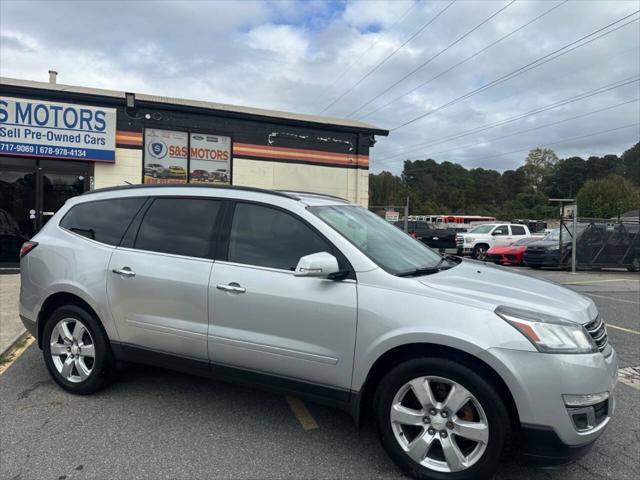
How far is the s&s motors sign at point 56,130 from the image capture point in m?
10.8

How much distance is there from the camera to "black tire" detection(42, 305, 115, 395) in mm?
3943

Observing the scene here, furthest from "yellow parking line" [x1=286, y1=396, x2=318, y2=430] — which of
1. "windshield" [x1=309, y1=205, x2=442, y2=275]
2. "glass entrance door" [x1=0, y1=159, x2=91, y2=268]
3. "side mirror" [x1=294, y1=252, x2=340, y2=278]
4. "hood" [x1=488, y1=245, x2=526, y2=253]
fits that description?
"hood" [x1=488, y1=245, x2=526, y2=253]

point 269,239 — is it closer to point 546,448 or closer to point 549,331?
point 549,331

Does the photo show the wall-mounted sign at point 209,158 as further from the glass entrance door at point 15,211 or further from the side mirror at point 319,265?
the side mirror at point 319,265

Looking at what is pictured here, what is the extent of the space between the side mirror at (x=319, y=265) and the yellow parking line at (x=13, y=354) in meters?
3.58

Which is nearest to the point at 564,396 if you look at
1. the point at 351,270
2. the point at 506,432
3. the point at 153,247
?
the point at 506,432

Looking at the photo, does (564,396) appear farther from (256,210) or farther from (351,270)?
(256,210)

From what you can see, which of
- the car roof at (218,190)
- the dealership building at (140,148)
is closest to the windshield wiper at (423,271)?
the car roof at (218,190)

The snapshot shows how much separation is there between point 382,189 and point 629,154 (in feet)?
189

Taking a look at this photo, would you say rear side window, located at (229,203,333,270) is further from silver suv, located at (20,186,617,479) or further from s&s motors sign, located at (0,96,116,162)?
s&s motors sign, located at (0,96,116,162)

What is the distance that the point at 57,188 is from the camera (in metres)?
11.5

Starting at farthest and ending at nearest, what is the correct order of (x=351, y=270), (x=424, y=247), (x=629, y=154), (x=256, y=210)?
(x=629, y=154) < (x=424, y=247) < (x=256, y=210) < (x=351, y=270)

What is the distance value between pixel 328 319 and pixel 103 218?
235 centimetres

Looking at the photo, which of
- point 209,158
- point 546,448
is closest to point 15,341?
point 546,448
